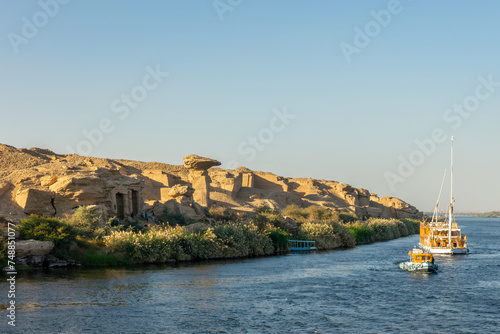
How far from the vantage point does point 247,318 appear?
17609mm

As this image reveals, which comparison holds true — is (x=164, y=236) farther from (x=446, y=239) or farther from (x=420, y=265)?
(x=446, y=239)

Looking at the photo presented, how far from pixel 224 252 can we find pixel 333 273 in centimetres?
819

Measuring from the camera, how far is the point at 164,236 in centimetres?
3050

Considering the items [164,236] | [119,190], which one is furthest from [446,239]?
[119,190]

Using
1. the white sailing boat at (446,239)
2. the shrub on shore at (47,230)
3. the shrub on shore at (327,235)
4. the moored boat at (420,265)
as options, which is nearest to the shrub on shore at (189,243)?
the shrub on shore at (47,230)

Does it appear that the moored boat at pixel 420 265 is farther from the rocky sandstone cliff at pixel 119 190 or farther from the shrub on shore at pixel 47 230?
the shrub on shore at pixel 47 230

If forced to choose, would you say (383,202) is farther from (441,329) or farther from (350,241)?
(441,329)

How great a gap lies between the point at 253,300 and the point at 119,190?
58.7 feet

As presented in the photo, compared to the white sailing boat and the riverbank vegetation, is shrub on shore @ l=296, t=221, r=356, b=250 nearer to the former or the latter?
the riverbank vegetation

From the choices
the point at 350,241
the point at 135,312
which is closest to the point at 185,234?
the point at 135,312

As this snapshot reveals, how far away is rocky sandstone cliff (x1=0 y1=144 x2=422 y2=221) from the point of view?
32188 millimetres

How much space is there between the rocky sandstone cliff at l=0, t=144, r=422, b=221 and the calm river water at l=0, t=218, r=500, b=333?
25.1 feet

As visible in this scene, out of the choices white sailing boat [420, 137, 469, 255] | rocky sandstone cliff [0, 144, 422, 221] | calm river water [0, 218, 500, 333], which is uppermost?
rocky sandstone cliff [0, 144, 422, 221]

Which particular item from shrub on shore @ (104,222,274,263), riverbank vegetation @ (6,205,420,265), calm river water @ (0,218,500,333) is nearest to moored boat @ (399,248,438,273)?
calm river water @ (0,218,500,333)
